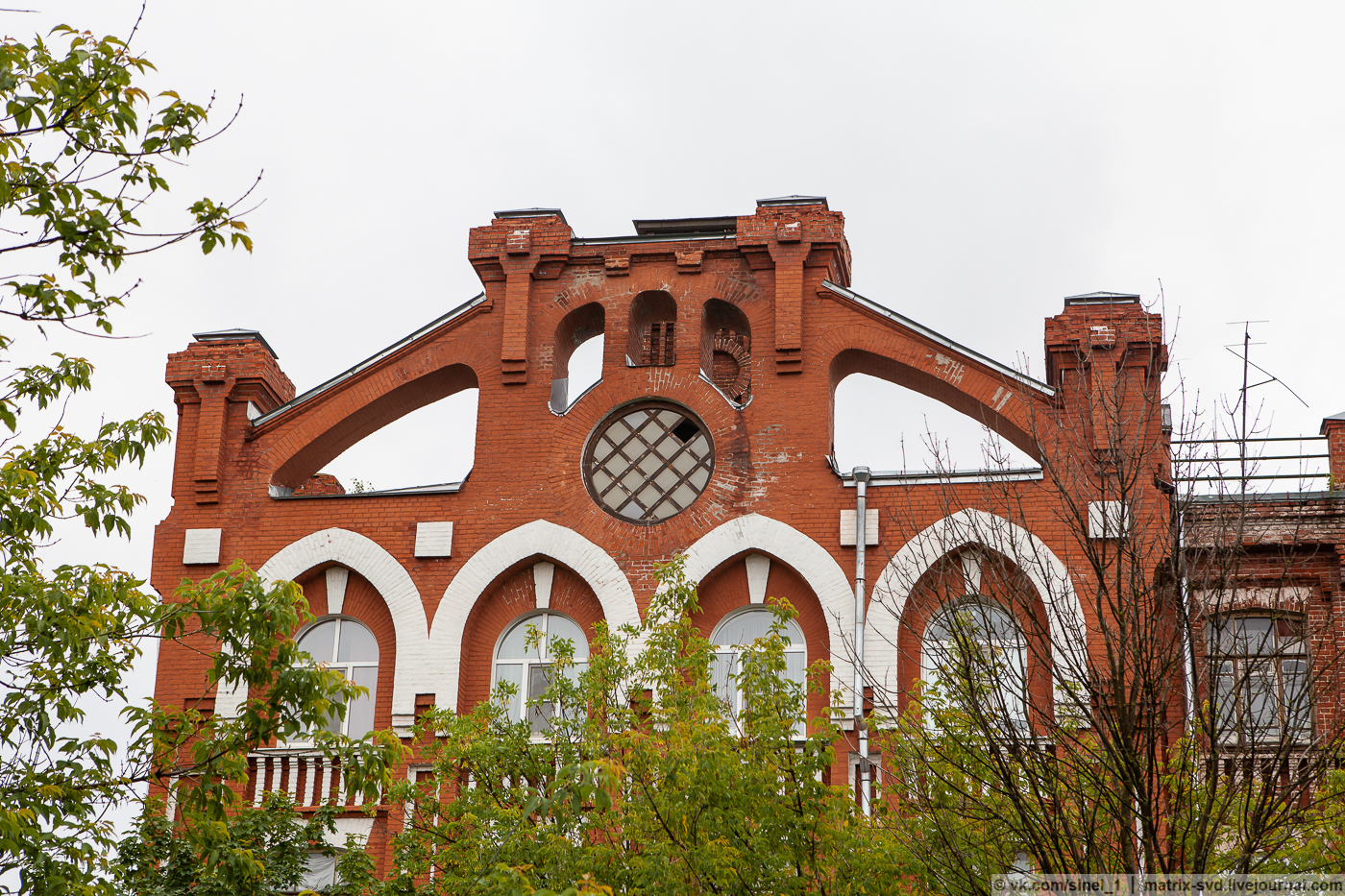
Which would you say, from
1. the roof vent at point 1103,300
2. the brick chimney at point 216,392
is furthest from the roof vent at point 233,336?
the roof vent at point 1103,300

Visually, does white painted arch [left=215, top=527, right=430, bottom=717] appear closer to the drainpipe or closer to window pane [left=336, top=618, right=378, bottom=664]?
window pane [left=336, top=618, right=378, bottom=664]

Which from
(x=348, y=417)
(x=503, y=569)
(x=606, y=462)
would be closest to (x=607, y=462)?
(x=606, y=462)

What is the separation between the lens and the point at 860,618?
59.7 ft

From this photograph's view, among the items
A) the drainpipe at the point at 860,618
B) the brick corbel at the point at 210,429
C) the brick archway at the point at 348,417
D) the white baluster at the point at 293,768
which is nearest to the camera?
the drainpipe at the point at 860,618

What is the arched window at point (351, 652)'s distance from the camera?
1931cm

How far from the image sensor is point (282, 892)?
55.1 feet

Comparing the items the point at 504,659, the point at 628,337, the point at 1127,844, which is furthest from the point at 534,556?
the point at 1127,844

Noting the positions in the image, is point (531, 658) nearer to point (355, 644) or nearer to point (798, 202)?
point (355, 644)

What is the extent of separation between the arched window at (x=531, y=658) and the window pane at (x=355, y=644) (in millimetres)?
1561

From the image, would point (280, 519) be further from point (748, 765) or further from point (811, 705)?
point (748, 765)

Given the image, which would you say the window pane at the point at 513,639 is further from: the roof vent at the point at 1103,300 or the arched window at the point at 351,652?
the roof vent at the point at 1103,300

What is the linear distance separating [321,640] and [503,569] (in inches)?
97.9

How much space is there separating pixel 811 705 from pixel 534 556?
380 cm

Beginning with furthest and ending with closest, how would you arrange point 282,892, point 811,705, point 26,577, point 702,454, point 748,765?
1. point 702,454
2. point 811,705
3. point 282,892
4. point 748,765
5. point 26,577
